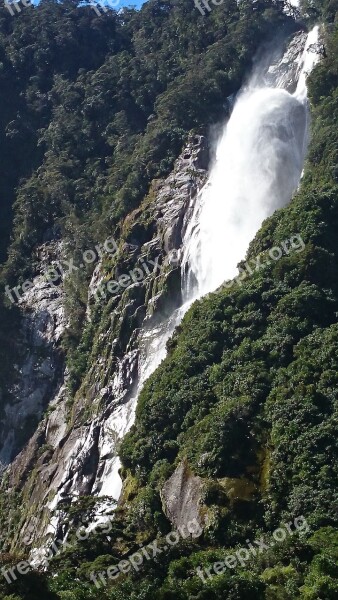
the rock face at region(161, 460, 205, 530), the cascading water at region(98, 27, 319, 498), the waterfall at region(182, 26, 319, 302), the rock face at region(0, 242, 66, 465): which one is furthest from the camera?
the rock face at region(0, 242, 66, 465)

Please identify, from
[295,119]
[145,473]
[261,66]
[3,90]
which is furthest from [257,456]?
[3,90]

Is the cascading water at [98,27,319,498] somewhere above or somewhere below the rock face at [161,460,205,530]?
above
